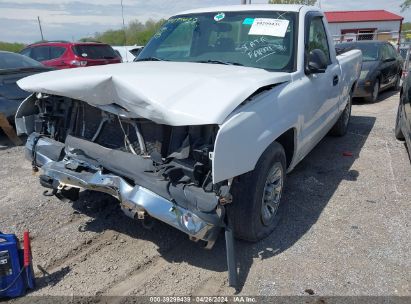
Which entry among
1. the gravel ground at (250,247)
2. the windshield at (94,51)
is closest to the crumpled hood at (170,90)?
the gravel ground at (250,247)

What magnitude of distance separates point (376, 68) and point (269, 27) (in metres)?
6.93

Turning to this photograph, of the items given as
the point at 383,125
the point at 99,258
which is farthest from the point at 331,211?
the point at 383,125

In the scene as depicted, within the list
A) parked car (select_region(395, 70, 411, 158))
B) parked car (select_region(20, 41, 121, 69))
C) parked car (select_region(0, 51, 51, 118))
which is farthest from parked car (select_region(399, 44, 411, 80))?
parked car (select_region(20, 41, 121, 69))

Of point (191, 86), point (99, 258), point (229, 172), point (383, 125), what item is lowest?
point (383, 125)

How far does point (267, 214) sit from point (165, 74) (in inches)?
58.3

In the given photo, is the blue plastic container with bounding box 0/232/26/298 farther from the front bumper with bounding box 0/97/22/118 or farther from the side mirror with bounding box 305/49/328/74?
the front bumper with bounding box 0/97/22/118

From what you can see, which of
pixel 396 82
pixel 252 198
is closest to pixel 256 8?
pixel 252 198

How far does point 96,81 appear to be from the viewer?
3.02 m

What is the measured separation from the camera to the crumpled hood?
270cm

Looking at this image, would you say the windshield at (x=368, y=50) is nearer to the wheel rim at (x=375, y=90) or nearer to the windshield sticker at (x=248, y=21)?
the wheel rim at (x=375, y=90)

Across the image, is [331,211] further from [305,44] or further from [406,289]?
[305,44]

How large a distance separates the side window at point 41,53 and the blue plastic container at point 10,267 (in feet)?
33.3

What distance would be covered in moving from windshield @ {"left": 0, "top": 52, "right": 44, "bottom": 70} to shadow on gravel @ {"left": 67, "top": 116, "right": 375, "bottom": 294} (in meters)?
3.84

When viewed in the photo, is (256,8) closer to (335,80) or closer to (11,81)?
(335,80)
